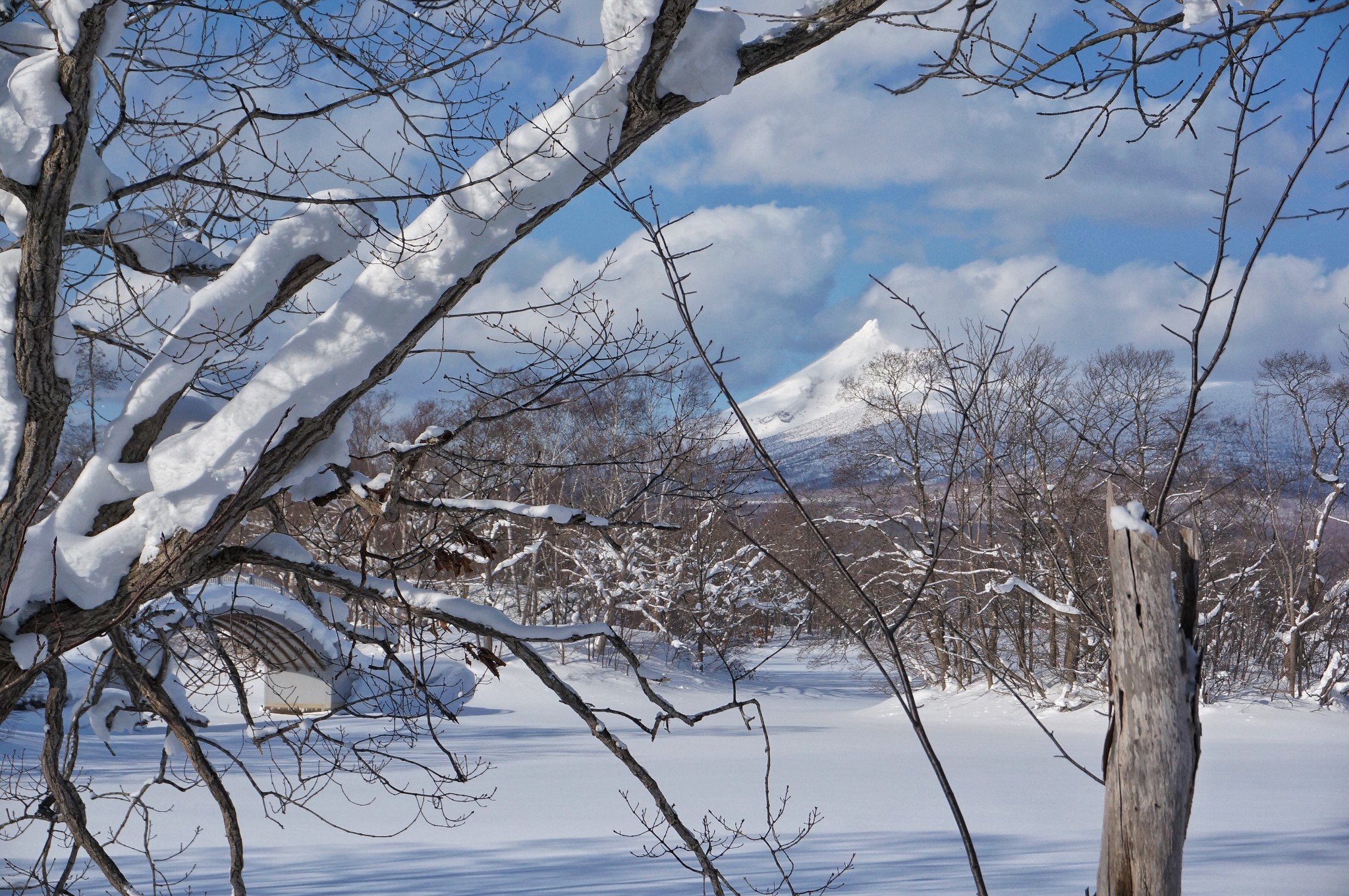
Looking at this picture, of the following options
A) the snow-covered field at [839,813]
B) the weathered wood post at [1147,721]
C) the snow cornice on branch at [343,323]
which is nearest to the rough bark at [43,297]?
the snow cornice on branch at [343,323]

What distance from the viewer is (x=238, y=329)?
2818 millimetres

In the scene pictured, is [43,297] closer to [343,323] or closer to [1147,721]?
[343,323]

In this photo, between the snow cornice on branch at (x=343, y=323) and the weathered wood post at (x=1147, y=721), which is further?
the snow cornice on branch at (x=343, y=323)

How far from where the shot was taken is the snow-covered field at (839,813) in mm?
6566

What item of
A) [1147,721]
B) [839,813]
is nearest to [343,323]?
[1147,721]

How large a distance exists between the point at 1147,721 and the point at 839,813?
8094 mm

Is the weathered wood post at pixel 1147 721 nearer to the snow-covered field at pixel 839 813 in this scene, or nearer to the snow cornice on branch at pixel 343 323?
the snow cornice on branch at pixel 343 323

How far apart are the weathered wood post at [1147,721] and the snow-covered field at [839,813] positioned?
5.31 metres

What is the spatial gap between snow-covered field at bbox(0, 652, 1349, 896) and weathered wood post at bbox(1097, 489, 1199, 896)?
531 centimetres

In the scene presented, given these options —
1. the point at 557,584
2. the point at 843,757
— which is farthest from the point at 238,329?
the point at 557,584

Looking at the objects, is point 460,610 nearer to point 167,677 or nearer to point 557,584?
point 167,677

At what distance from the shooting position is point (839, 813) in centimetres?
896

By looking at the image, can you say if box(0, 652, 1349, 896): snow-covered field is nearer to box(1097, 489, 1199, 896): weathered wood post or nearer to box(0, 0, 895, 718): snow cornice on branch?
box(0, 0, 895, 718): snow cornice on branch

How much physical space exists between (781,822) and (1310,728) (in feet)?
35.3
